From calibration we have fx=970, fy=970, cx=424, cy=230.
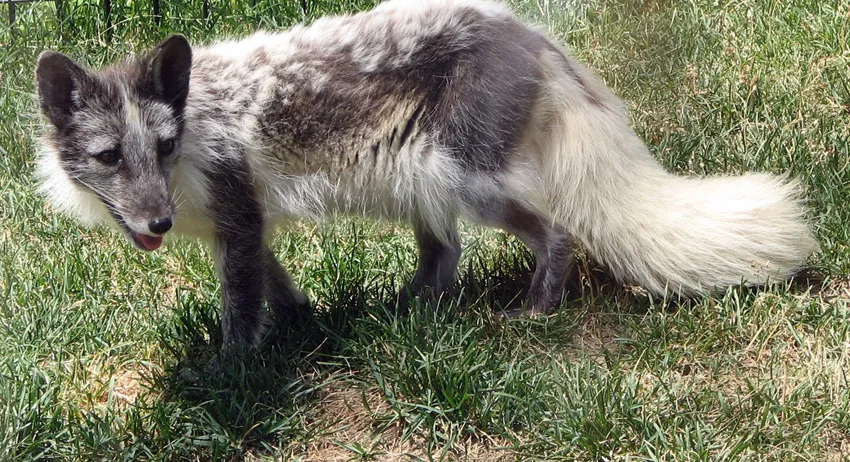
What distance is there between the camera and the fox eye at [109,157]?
3.85m

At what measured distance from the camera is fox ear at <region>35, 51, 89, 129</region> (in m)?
3.75

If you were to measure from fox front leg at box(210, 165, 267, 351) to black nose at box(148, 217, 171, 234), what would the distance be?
0.46 m

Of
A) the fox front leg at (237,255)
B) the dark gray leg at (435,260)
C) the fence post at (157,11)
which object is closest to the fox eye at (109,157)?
the fox front leg at (237,255)

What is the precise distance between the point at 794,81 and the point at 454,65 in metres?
2.27

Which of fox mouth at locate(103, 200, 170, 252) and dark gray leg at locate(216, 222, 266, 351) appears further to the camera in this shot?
dark gray leg at locate(216, 222, 266, 351)

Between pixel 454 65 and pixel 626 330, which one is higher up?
pixel 454 65

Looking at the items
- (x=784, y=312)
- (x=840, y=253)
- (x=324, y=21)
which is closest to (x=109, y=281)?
(x=324, y=21)

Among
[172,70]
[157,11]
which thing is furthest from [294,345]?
[157,11]

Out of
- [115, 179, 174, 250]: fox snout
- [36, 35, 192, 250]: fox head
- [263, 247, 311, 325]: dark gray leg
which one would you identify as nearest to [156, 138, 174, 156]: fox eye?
[36, 35, 192, 250]: fox head

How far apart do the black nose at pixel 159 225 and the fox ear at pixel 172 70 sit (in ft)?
1.86

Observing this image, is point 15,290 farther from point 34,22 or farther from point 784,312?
point 784,312

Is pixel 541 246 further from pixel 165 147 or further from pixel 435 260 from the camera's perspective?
pixel 165 147

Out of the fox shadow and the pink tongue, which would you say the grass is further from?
the pink tongue

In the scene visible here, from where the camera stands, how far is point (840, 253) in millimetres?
4387
